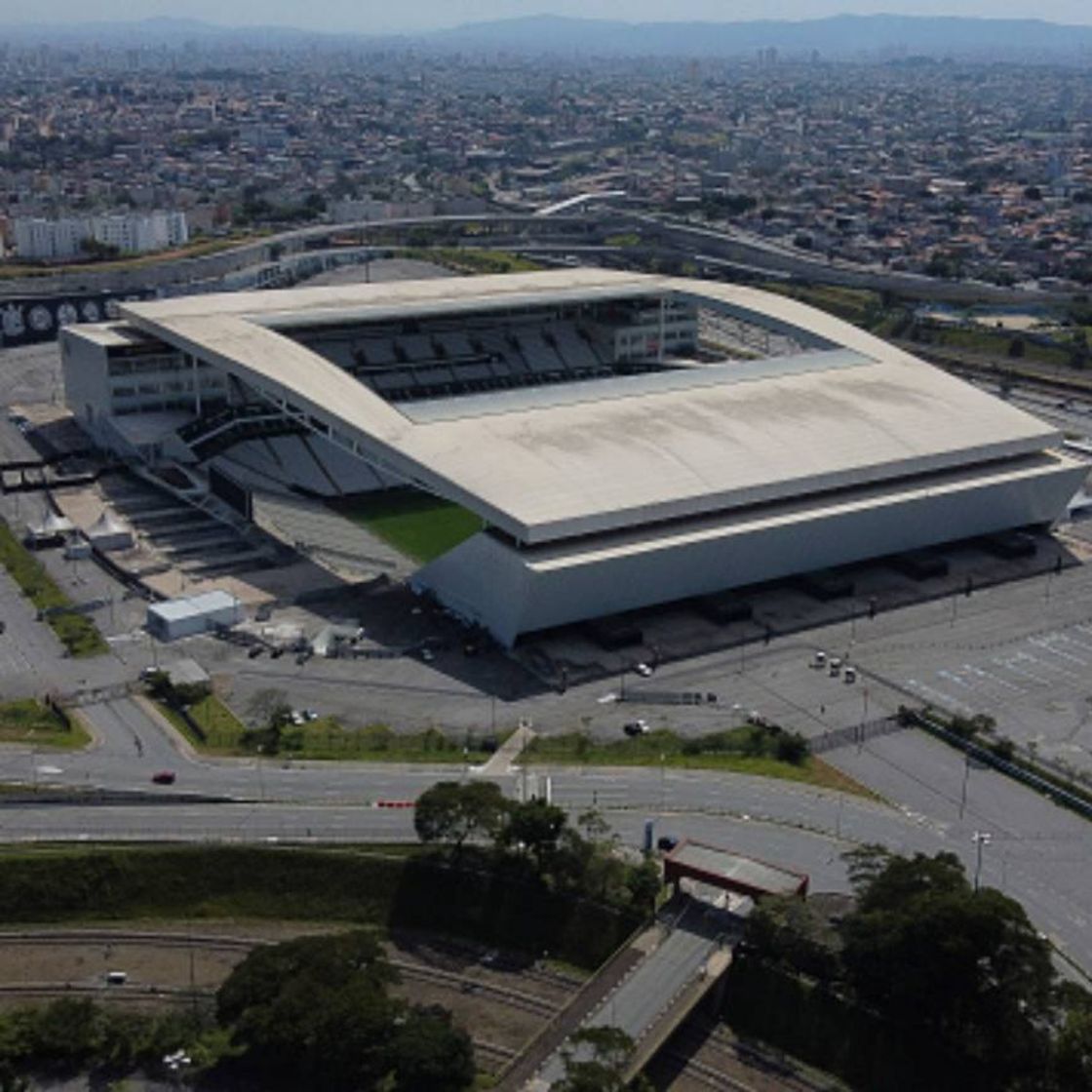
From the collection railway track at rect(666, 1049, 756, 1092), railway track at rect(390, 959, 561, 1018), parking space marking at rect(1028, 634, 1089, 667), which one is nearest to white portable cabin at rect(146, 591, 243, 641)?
railway track at rect(390, 959, 561, 1018)

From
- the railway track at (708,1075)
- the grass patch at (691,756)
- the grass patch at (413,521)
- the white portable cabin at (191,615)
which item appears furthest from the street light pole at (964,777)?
the white portable cabin at (191,615)

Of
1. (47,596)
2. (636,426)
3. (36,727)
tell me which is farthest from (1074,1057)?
(47,596)

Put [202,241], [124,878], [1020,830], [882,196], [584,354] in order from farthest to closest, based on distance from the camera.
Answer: [882,196], [202,241], [584,354], [1020,830], [124,878]

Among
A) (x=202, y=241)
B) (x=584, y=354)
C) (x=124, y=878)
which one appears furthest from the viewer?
(x=202, y=241)

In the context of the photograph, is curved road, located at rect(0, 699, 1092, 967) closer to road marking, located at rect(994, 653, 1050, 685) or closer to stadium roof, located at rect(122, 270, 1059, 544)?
road marking, located at rect(994, 653, 1050, 685)

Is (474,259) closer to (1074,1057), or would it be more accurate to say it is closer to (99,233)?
(99,233)

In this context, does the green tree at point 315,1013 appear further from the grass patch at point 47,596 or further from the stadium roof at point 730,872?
the grass patch at point 47,596

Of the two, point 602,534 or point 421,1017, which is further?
point 602,534

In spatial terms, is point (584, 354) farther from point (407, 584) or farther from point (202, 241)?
point (202, 241)

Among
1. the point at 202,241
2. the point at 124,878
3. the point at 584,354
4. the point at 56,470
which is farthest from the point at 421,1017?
the point at 202,241
